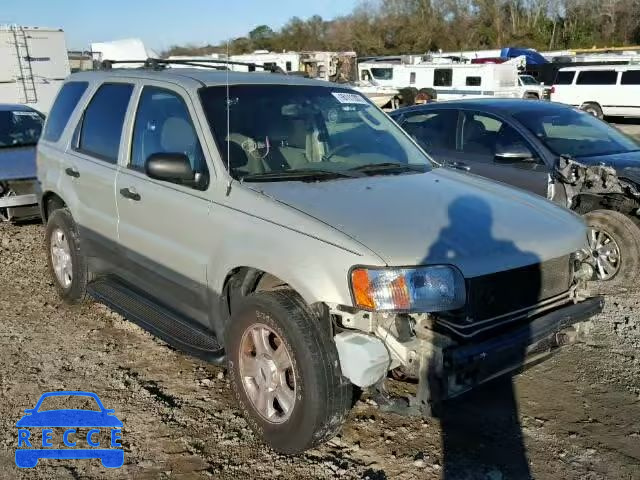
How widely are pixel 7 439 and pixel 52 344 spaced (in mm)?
1408

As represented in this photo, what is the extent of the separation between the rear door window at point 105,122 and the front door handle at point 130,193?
1.16 ft

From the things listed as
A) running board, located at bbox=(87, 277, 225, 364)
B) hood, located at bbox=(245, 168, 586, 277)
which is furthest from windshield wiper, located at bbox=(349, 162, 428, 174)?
running board, located at bbox=(87, 277, 225, 364)

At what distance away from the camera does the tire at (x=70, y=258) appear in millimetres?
5320

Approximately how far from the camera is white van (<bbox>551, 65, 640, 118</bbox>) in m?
23.9

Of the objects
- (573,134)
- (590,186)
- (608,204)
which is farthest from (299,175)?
(573,134)

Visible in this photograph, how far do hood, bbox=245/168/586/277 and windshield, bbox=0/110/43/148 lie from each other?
23.8 ft

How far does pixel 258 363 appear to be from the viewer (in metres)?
3.44

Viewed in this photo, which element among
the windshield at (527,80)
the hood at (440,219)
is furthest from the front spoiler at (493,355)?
the windshield at (527,80)

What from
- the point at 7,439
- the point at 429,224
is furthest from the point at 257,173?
the point at 7,439

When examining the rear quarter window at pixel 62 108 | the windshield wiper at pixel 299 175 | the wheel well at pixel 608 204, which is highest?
the rear quarter window at pixel 62 108

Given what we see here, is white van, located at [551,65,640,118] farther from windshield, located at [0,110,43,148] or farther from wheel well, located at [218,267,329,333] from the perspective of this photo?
wheel well, located at [218,267,329,333]

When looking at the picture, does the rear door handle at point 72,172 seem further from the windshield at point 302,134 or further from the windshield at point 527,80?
the windshield at point 527,80

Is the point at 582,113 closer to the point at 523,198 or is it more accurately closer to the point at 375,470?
the point at 523,198

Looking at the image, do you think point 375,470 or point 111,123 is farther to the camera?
point 111,123
